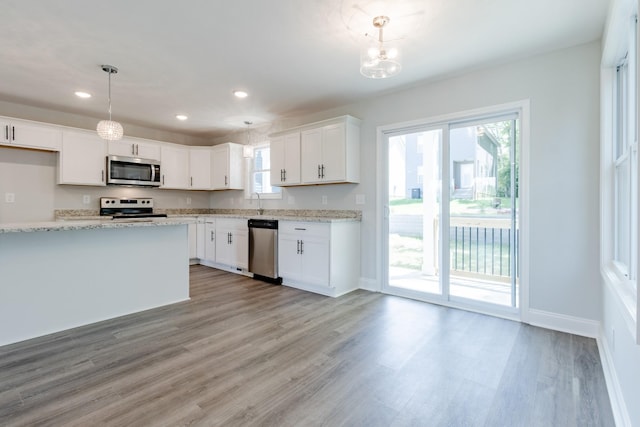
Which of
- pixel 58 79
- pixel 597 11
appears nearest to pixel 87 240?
pixel 58 79

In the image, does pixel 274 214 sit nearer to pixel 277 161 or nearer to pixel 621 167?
pixel 277 161

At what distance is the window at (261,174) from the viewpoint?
17.5 feet

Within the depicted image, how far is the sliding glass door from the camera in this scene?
10.2 feet

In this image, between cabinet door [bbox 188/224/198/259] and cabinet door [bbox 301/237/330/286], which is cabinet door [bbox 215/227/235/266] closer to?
cabinet door [bbox 188/224/198/259]

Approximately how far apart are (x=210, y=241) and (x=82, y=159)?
7.18 feet

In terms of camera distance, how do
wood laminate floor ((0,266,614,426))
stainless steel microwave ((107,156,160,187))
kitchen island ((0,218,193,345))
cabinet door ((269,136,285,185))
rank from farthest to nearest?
1. stainless steel microwave ((107,156,160,187))
2. cabinet door ((269,136,285,185))
3. kitchen island ((0,218,193,345))
4. wood laminate floor ((0,266,614,426))

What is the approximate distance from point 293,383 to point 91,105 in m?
4.54

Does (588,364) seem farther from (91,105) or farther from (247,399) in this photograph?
(91,105)

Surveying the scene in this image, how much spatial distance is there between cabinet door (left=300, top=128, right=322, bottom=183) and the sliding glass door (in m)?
0.89

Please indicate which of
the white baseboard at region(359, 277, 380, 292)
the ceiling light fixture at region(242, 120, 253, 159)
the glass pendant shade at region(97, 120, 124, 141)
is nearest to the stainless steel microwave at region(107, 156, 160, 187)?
the ceiling light fixture at region(242, 120, 253, 159)

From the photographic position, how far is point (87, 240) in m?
2.85

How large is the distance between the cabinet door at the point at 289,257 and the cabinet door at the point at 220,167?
1.95 metres

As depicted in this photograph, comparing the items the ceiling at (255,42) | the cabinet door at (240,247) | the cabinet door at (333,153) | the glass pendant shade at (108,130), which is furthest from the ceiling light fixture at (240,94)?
the cabinet door at (240,247)

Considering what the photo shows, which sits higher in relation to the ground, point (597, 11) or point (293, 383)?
point (597, 11)
